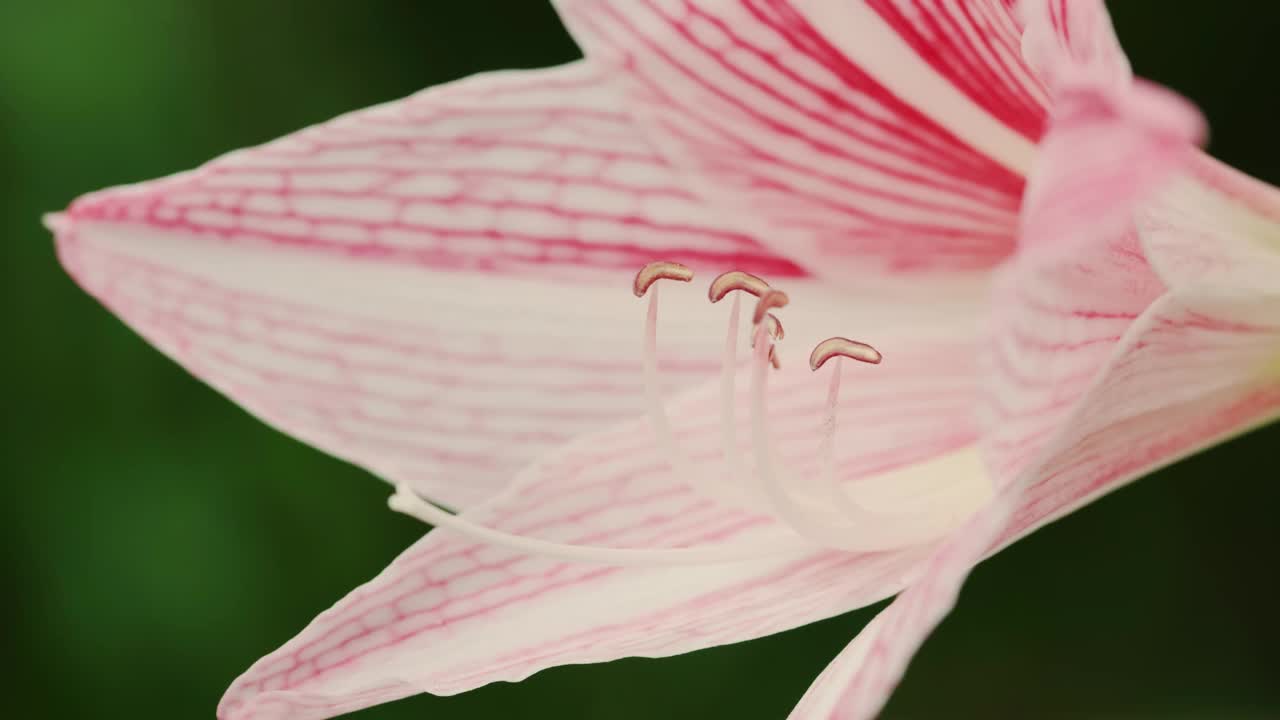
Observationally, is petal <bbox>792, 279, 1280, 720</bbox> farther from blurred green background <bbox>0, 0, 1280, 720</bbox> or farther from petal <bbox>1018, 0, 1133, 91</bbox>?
blurred green background <bbox>0, 0, 1280, 720</bbox>

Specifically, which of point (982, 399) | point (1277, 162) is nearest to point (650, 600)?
point (982, 399)

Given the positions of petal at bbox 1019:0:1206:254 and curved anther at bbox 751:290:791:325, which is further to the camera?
curved anther at bbox 751:290:791:325

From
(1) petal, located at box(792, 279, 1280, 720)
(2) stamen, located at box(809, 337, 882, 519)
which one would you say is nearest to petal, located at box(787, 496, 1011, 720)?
(1) petal, located at box(792, 279, 1280, 720)

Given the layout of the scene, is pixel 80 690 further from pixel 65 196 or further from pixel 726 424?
pixel 726 424

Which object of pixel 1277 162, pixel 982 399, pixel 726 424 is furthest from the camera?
pixel 1277 162

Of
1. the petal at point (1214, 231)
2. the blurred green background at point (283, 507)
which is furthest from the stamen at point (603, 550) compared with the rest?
the blurred green background at point (283, 507)

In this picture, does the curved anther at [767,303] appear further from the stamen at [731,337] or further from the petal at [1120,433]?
the petal at [1120,433]
